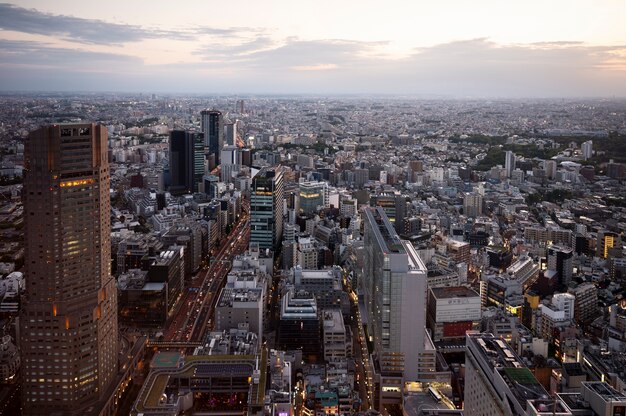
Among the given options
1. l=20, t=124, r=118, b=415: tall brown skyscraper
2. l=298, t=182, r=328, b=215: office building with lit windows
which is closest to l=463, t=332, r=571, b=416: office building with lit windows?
l=20, t=124, r=118, b=415: tall brown skyscraper

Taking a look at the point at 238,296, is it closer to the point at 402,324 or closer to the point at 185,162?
the point at 402,324

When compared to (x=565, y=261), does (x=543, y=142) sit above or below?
above

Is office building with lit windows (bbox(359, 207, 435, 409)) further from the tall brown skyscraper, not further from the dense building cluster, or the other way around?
the tall brown skyscraper

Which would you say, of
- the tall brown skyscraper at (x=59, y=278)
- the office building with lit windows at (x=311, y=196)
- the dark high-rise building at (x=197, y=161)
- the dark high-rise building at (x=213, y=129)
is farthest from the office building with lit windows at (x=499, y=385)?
the dark high-rise building at (x=213, y=129)

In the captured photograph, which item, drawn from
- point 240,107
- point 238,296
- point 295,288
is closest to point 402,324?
point 238,296

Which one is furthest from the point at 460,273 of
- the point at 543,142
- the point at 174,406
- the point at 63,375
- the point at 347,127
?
the point at 347,127

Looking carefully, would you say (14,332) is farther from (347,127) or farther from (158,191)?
(347,127)
